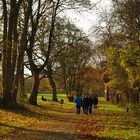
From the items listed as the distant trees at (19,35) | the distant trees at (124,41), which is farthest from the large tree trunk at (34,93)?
the distant trees at (124,41)

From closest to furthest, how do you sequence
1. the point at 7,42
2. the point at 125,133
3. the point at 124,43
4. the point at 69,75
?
the point at 125,133
the point at 7,42
the point at 124,43
the point at 69,75

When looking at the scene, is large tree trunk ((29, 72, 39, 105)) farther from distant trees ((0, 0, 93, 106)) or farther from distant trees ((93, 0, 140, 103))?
distant trees ((93, 0, 140, 103))

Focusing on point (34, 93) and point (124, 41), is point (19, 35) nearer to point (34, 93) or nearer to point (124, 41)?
point (34, 93)

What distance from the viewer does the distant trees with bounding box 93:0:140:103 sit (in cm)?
3547

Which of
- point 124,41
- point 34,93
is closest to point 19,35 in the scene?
point 34,93

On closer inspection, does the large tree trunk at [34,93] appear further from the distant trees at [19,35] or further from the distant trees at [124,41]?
the distant trees at [124,41]

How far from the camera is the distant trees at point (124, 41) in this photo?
3547 cm

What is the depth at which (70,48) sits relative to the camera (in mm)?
58656

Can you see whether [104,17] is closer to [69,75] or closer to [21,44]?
[21,44]

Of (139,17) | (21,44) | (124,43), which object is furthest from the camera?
(124,43)

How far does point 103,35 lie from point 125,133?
1429 inches

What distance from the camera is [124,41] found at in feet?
172

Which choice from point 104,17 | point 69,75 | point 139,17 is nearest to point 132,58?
point 104,17

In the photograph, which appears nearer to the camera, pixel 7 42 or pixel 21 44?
pixel 7 42
